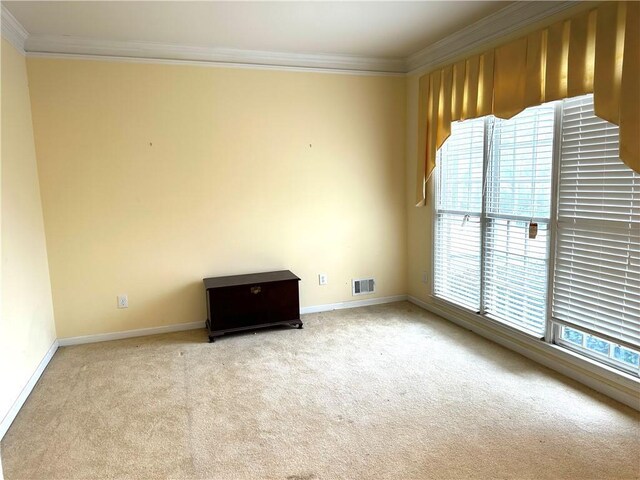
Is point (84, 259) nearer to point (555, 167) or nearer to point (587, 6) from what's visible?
point (555, 167)

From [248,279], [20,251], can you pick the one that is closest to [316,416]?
[248,279]

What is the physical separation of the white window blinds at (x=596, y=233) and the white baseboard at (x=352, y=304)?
2.01 metres

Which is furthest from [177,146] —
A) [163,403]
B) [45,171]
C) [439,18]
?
[439,18]

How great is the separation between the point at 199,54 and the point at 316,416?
322cm

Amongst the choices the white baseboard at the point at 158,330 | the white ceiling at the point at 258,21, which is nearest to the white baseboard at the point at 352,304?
the white baseboard at the point at 158,330

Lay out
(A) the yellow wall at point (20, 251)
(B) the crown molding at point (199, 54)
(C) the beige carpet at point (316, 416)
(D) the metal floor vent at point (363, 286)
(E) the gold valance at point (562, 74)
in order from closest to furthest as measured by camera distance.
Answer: (C) the beige carpet at point (316, 416) → (E) the gold valance at point (562, 74) → (A) the yellow wall at point (20, 251) → (B) the crown molding at point (199, 54) → (D) the metal floor vent at point (363, 286)

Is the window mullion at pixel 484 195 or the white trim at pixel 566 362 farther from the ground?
the window mullion at pixel 484 195

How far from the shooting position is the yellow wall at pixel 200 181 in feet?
11.5

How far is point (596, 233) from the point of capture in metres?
2.54

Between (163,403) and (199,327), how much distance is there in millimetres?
1382

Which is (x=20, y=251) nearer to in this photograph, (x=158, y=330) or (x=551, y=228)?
(x=158, y=330)

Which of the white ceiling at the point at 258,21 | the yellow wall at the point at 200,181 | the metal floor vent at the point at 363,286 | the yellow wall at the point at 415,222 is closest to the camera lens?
the white ceiling at the point at 258,21

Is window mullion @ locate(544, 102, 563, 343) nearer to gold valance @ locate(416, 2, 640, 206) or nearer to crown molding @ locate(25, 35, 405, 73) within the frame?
gold valance @ locate(416, 2, 640, 206)

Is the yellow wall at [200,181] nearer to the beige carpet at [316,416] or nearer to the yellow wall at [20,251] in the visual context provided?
the yellow wall at [20,251]
